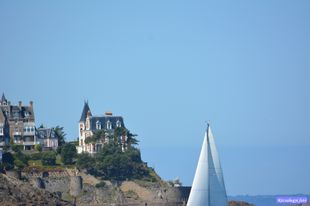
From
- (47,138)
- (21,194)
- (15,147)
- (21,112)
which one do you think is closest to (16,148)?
(15,147)

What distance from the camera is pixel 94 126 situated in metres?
127

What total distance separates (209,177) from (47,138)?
32.3m

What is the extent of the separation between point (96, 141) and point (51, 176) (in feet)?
21.7

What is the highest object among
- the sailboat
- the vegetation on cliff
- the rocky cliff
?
the vegetation on cliff

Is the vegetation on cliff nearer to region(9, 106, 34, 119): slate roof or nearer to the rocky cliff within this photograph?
the rocky cliff

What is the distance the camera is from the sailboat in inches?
3895

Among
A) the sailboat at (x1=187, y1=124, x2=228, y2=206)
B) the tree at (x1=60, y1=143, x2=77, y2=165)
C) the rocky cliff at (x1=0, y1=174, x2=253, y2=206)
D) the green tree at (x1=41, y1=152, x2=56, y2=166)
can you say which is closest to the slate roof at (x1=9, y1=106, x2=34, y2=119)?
the green tree at (x1=41, y1=152, x2=56, y2=166)

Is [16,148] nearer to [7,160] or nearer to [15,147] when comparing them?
[15,147]

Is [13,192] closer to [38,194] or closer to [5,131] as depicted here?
[38,194]

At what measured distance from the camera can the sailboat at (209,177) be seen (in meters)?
98.9

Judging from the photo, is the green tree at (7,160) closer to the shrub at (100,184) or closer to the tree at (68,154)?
the tree at (68,154)

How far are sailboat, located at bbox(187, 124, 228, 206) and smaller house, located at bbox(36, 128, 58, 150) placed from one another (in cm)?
3074

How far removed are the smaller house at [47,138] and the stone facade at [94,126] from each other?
87.1 inches

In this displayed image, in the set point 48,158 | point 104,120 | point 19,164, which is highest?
point 104,120
